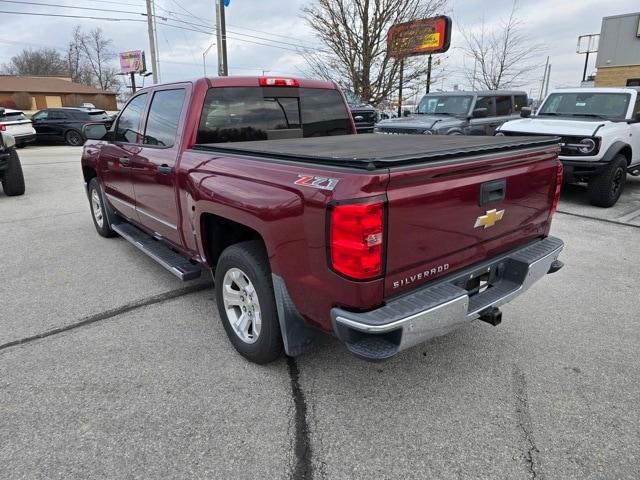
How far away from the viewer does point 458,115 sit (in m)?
11.3

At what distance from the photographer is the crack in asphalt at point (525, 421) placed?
2166mm

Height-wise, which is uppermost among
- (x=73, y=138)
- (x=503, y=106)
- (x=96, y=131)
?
(x=503, y=106)

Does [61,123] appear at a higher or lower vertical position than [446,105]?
lower

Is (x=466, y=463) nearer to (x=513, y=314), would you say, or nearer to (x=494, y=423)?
(x=494, y=423)

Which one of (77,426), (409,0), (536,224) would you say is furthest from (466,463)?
(409,0)

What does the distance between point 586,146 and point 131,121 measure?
21.8 ft

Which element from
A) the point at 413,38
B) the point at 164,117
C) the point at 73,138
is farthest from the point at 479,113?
the point at 73,138

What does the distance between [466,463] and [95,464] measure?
1.80 m

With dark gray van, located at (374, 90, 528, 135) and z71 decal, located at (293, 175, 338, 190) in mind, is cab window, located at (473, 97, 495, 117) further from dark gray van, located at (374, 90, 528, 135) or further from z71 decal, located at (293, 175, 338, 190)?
z71 decal, located at (293, 175, 338, 190)

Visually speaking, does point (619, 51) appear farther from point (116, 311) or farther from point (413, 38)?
point (116, 311)

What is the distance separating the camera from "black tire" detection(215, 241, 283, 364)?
268cm

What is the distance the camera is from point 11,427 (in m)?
2.43

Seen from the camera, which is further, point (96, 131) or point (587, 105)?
point (587, 105)

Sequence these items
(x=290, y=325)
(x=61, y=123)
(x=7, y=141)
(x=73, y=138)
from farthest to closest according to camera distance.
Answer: (x=73, y=138) → (x=61, y=123) → (x=7, y=141) → (x=290, y=325)
